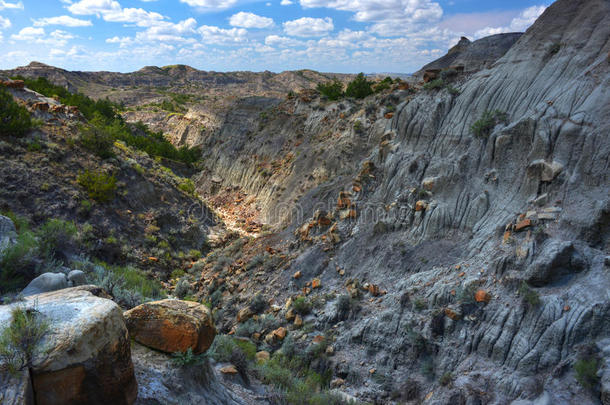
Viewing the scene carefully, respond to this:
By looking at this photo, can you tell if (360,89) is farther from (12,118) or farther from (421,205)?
(12,118)

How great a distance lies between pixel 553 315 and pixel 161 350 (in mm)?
6245

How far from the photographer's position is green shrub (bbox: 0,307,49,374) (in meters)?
3.10

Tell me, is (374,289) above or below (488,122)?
below

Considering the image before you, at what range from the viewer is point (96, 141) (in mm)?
16219

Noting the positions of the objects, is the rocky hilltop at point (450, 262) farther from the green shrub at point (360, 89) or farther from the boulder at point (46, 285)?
the green shrub at point (360, 89)

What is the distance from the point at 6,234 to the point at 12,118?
33.3 ft

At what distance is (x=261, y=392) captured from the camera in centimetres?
612

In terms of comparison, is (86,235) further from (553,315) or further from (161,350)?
(553,315)

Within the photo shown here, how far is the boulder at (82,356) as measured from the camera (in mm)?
3229

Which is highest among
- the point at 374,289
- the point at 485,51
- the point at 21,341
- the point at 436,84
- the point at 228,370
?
the point at 485,51

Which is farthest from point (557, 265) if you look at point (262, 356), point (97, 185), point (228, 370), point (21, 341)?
point (97, 185)

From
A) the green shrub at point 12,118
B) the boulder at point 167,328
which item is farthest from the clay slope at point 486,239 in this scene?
the green shrub at point 12,118

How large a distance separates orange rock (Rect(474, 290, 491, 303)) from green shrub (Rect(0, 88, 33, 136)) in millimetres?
16933

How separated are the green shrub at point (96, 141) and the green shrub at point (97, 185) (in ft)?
5.92
